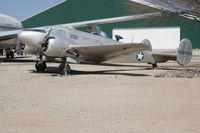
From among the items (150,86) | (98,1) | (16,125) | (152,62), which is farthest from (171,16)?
(98,1)

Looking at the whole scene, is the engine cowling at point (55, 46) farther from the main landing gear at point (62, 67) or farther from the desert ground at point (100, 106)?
the desert ground at point (100, 106)

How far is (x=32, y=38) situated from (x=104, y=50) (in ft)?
10.6

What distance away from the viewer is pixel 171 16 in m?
19.7

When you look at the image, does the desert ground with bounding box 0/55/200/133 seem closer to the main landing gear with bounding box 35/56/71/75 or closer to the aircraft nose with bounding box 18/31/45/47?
the main landing gear with bounding box 35/56/71/75

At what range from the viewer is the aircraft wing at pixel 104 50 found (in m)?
19.2

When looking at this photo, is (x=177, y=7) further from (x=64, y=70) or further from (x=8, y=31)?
(x=8, y=31)

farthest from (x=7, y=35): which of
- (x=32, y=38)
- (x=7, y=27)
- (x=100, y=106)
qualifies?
Result: (x=100, y=106)

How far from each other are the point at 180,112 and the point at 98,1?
51431mm

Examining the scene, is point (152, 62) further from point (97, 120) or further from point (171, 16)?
point (97, 120)

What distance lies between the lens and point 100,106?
32.7ft

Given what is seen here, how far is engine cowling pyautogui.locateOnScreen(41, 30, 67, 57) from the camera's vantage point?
18438 mm

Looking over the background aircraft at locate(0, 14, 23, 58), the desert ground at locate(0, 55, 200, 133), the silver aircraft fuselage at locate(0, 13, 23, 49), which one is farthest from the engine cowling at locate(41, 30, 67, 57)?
the silver aircraft fuselage at locate(0, 13, 23, 49)

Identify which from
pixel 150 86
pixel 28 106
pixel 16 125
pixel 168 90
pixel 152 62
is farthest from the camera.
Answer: pixel 152 62

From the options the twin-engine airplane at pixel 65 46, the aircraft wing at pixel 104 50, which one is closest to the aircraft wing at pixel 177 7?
the twin-engine airplane at pixel 65 46
